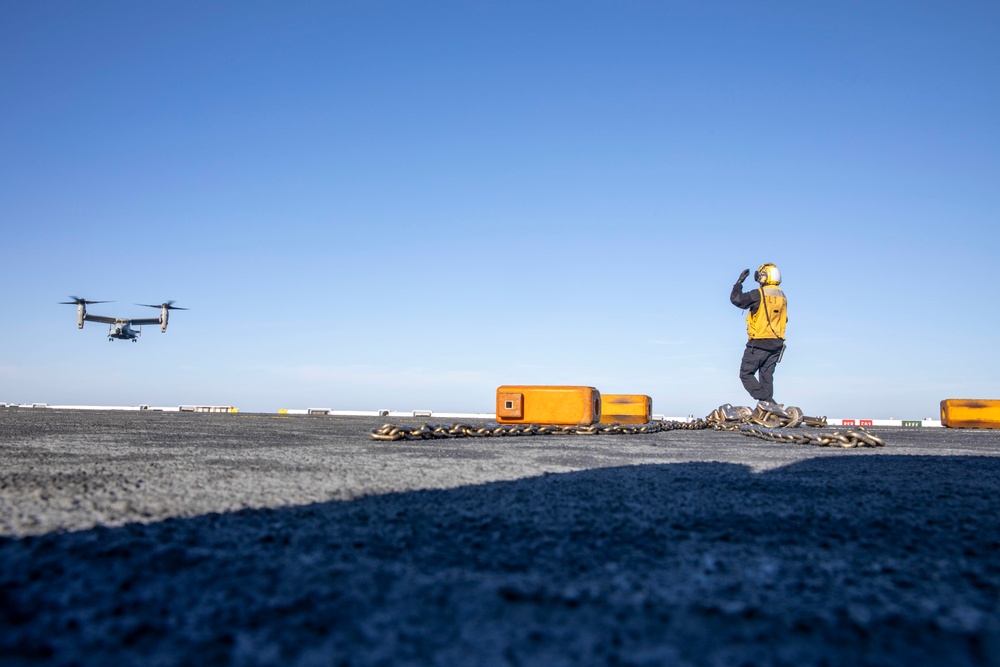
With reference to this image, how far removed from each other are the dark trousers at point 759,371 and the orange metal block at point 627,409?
238cm

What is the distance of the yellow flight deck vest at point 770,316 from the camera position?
10.4 meters

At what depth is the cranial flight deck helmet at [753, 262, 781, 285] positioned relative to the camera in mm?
10766

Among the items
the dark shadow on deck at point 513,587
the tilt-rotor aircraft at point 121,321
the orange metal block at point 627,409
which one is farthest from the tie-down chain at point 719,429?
the tilt-rotor aircraft at point 121,321

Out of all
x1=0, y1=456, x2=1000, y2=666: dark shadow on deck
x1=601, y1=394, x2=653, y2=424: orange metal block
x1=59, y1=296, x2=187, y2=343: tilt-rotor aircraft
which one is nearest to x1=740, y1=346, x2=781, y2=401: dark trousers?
x1=601, y1=394, x2=653, y2=424: orange metal block

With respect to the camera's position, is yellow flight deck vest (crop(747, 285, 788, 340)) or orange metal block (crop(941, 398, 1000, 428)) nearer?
yellow flight deck vest (crop(747, 285, 788, 340))

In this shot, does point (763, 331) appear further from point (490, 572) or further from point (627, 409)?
point (490, 572)

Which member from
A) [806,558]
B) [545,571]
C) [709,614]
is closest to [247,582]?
[545,571]

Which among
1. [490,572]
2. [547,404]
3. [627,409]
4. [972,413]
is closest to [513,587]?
[490,572]

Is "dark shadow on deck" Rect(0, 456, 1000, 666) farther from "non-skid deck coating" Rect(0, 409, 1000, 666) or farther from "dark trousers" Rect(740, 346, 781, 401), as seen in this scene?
"dark trousers" Rect(740, 346, 781, 401)

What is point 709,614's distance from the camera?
3.73 feet

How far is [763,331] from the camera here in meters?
10.5

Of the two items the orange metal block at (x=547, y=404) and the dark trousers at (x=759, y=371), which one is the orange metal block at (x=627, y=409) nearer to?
the dark trousers at (x=759, y=371)

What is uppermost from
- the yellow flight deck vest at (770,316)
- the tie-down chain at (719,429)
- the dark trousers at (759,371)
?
the yellow flight deck vest at (770,316)

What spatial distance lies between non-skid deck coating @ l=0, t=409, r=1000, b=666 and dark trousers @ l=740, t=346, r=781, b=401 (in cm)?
811
